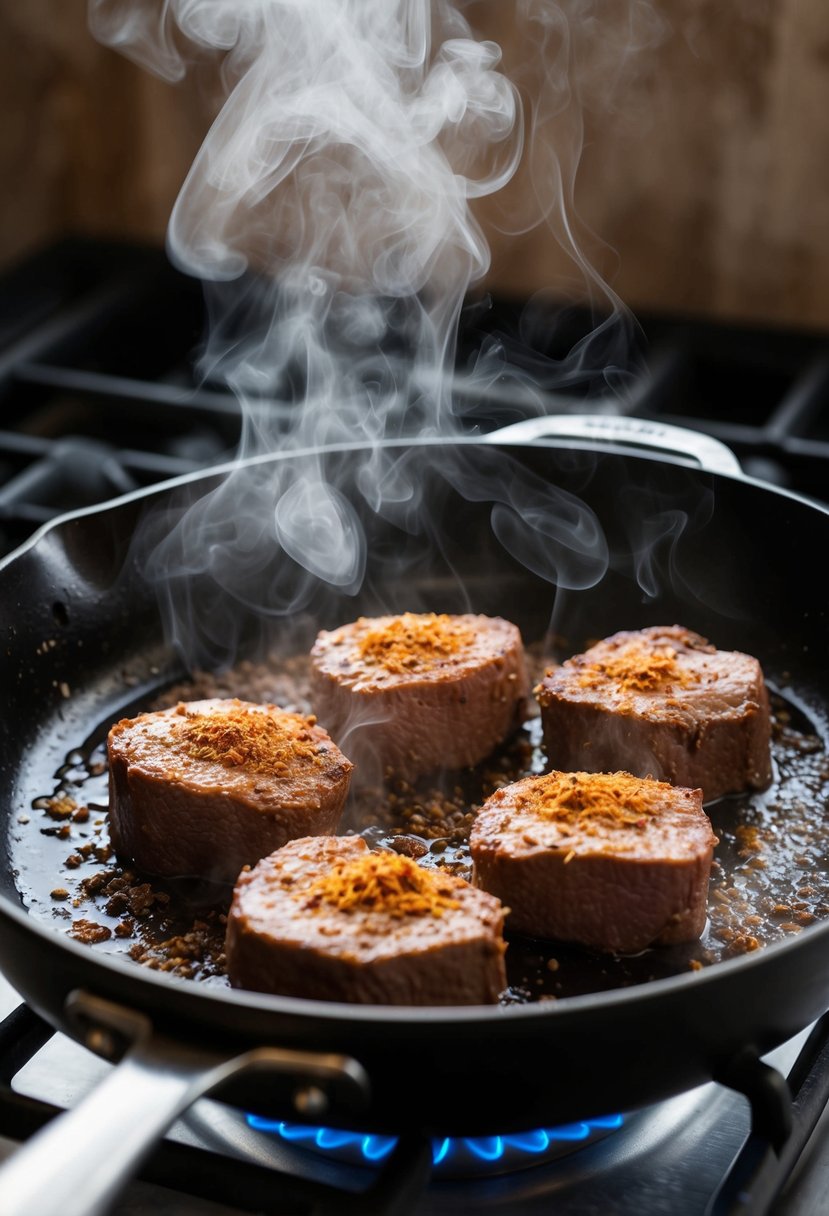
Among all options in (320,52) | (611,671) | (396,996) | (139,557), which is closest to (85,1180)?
(396,996)

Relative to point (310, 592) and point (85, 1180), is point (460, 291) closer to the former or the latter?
point (310, 592)

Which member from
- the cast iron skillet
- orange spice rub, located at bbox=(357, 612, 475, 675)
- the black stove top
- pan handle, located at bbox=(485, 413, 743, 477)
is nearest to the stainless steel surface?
the cast iron skillet

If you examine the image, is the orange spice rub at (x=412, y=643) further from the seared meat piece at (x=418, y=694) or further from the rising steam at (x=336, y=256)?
the rising steam at (x=336, y=256)

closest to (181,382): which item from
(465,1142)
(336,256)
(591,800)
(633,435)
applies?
(336,256)

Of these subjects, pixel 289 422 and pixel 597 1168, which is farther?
pixel 289 422

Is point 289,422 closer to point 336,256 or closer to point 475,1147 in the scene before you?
point 336,256

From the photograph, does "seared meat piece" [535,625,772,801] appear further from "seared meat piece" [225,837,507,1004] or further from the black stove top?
the black stove top

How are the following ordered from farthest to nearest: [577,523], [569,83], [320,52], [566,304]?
[566,304], [569,83], [320,52], [577,523]
